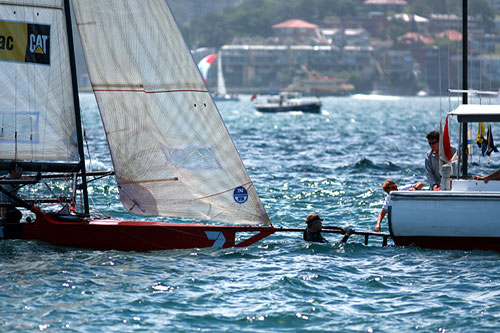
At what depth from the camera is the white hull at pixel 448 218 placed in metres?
14.1

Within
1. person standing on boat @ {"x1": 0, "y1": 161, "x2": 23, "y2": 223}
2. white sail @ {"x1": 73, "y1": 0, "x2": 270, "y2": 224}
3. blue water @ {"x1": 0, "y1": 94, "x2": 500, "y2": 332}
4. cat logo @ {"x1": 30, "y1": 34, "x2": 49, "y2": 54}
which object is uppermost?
cat logo @ {"x1": 30, "y1": 34, "x2": 49, "y2": 54}

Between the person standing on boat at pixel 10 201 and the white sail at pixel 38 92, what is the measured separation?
0.21m

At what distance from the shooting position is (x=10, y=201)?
595 inches

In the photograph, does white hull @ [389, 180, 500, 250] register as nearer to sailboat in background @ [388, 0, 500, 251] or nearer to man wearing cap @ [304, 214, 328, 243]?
sailboat in background @ [388, 0, 500, 251]

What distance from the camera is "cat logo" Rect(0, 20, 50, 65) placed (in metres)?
14.6

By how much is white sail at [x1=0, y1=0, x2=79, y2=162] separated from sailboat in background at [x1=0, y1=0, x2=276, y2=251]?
0.06ft

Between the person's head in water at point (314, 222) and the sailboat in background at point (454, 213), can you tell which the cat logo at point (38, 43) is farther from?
the sailboat in background at point (454, 213)

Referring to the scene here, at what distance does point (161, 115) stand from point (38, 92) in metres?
2.19

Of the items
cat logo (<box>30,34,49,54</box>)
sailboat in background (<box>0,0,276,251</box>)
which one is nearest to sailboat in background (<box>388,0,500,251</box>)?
sailboat in background (<box>0,0,276,251</box>)

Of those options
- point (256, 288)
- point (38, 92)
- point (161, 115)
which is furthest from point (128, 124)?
point (256, 288)

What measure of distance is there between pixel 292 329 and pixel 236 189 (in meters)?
4.02

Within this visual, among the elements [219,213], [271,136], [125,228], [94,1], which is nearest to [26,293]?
[125,228]

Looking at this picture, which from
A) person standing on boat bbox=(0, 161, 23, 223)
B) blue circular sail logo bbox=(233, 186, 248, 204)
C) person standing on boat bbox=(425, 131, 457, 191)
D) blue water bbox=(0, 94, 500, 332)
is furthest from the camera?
person standing on boat bbox=(425, 131, 457, 191)

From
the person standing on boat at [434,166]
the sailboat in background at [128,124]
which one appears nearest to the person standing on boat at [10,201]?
the sailboat in background at [128,124]
